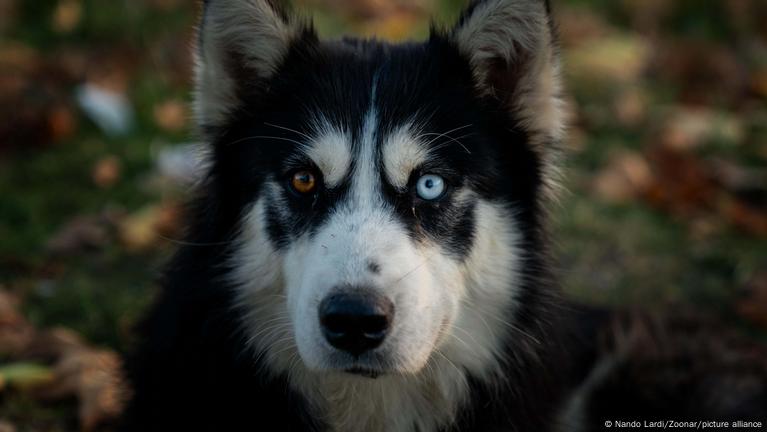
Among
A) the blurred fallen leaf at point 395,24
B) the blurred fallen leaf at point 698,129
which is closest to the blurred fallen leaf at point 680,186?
the blurred fallen leaf at point 698,129

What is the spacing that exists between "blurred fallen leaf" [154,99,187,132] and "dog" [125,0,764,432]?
388 centimetres

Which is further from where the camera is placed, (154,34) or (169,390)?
(154,34)

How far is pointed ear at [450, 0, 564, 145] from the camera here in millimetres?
3314

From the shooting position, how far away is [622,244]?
6023 millimetres

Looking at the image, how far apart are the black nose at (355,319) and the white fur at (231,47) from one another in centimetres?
105

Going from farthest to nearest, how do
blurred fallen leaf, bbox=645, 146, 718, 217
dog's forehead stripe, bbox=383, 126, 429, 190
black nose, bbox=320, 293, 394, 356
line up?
blurred fallen leaf, bbox=645, 146, 718, 217 < dog's forehead stripe, bbox=383, 126, 429, 190 < black nose, bbox=320, 293, 394, 356

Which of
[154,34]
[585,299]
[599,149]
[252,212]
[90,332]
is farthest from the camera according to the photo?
[154,34]

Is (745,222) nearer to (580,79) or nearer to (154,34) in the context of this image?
(580,79)

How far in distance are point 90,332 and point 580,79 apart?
5.27 m

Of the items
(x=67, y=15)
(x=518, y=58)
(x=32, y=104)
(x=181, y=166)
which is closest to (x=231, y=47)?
(x=518, y=58)

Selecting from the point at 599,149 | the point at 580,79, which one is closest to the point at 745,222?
the point at 599,149

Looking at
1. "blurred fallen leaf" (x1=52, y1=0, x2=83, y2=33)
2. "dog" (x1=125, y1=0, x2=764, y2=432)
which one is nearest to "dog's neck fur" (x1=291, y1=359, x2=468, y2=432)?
"dog" (x1=125, y1=0, x2=764, y2=432)

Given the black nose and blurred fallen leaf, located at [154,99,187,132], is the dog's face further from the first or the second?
blurred fallen leaf, located at [154,99,187,132]

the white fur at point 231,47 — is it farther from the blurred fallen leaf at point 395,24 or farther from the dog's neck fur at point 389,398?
the blurred fallen leaf at point 395,24
